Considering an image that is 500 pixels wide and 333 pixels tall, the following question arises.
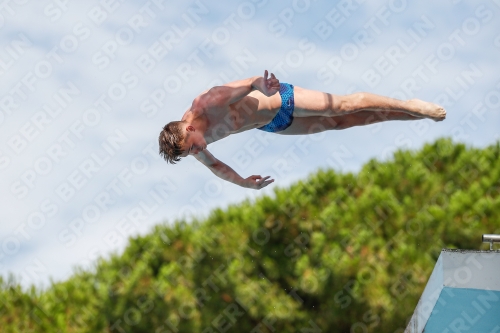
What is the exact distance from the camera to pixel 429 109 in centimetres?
601

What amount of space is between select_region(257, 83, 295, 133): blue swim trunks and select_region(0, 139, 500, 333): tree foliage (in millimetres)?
6221

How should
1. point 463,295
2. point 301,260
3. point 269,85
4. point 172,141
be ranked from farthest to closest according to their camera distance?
point 301,260
point 172,141
point 463,295
point 269,85

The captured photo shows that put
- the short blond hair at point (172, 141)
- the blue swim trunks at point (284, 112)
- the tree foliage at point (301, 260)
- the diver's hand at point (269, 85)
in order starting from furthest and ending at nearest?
the tree foliage at point (301, 260) → the blue swim trunks at point (284, 112) → the short blond hair at point (172, 141) → the diver's hand at point (269, 85)

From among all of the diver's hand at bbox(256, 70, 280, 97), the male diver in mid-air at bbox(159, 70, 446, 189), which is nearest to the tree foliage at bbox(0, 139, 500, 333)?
the male diver in mid-air at bbox(159, 70, 446, 189)

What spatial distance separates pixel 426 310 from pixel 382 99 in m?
1.90

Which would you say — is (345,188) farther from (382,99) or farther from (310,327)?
(382,99)

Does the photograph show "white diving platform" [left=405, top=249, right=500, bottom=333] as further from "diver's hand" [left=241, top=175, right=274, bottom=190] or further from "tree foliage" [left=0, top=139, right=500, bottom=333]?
"tree foliage" [left=0, top=139, right=500, bottom=333]

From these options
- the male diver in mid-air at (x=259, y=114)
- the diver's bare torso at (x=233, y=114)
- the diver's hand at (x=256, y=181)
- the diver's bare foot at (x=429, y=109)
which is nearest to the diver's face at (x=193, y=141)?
the male diver in mid-air at (x=259, y=114)

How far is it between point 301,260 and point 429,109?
6929 mm

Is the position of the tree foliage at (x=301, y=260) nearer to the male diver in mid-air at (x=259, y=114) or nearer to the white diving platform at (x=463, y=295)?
the white diving platform at (x=463, y=295)

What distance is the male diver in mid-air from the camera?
5.80 m

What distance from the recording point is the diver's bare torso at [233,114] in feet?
19.4

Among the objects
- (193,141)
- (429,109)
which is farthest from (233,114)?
(429,109)

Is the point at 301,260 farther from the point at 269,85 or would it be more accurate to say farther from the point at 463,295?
the point at 269,85
